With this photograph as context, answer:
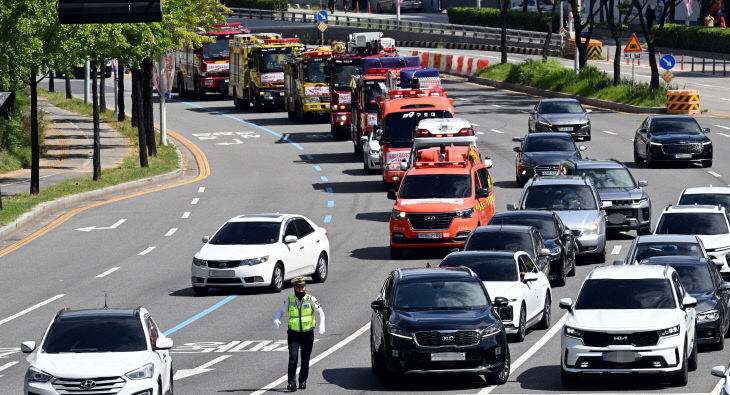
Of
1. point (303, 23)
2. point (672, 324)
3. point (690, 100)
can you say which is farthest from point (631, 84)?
point (303, 23)

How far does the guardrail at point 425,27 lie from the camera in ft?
308

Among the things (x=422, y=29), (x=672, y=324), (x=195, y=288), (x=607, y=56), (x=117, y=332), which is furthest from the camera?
(x=422, y=29)

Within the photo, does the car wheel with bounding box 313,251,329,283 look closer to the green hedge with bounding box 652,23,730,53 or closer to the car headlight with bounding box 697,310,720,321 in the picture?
the car headlight with bounding box 697,310,720,321

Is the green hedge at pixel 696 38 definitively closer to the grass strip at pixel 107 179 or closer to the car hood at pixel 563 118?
the car hood at pixel 563 118

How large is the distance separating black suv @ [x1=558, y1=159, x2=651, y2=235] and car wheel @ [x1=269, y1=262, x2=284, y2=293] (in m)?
9.14

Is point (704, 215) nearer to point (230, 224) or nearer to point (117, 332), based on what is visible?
point (230, 224)

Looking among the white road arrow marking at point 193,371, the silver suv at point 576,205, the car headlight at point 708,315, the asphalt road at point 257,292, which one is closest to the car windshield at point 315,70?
the asphalt road at point 257,292

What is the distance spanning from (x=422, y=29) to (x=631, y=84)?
41.4m

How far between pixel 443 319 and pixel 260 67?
50.4 meters

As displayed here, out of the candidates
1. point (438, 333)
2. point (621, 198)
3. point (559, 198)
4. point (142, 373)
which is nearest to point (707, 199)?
point (621, 198)

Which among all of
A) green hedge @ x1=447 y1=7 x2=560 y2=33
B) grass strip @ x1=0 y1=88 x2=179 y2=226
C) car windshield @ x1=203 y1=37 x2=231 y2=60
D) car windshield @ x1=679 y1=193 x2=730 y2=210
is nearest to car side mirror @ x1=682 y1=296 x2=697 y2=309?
car windshield @ x1=679 y1=193 x2=730 y2=210

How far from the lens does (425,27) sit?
104 meters

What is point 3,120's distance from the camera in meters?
55.2

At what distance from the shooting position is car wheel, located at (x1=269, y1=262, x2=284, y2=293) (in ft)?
90.7
